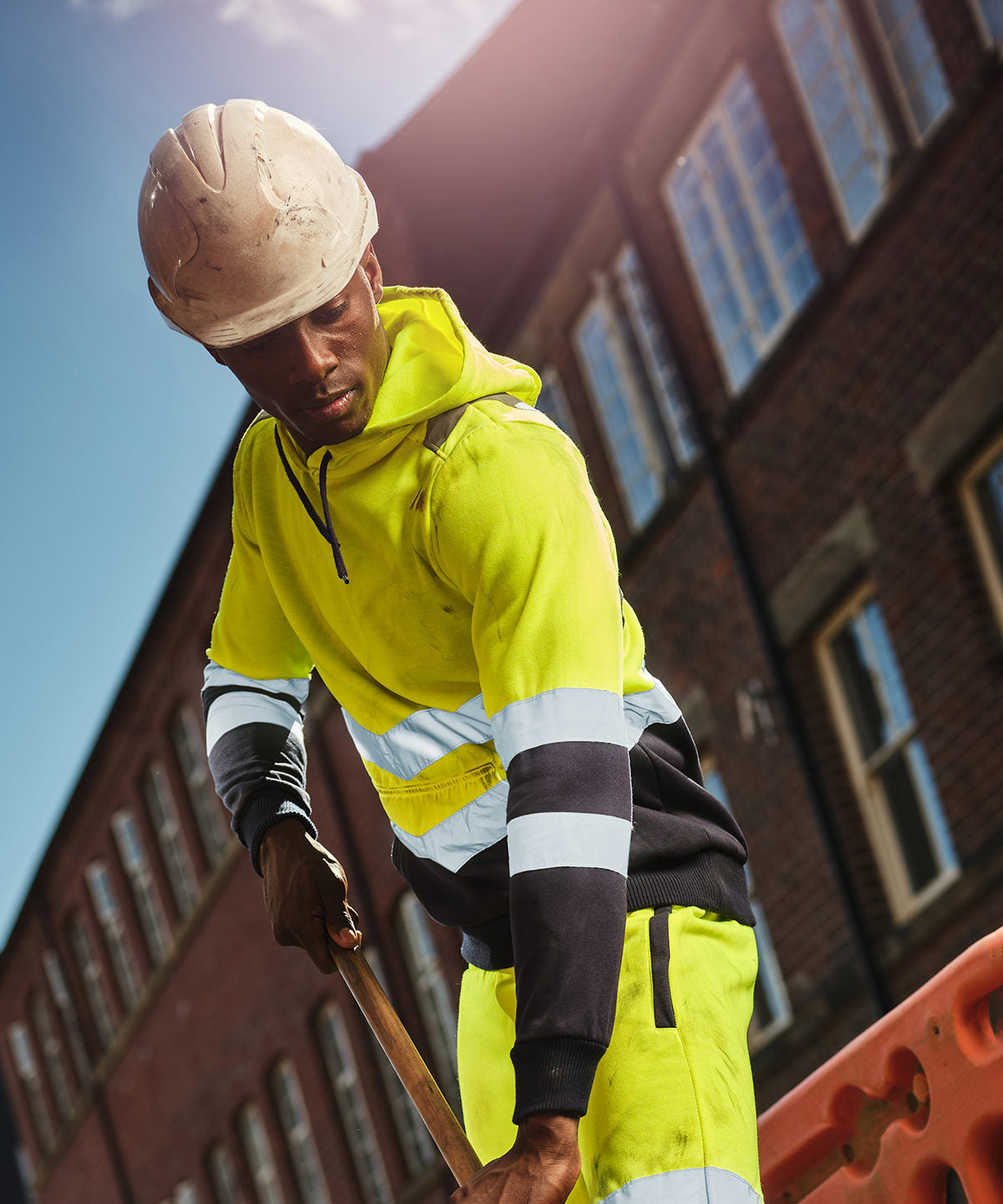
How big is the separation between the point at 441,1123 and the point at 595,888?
1.68ft

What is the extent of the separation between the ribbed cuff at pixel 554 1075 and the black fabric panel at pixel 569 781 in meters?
0.31

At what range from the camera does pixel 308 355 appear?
8.71 ft

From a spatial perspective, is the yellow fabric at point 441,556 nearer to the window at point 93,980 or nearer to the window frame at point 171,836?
the window frame at point 171,836

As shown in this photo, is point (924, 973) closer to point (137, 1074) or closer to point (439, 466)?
point (439, 466)

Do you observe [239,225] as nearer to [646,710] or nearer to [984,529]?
[646,710]

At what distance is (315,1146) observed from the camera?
71.2ft

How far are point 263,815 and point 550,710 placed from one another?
810 millimetres

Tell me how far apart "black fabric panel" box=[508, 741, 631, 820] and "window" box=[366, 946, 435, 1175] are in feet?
57.3

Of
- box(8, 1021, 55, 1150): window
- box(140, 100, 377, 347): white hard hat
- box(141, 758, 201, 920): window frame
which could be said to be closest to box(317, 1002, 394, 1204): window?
box(141, 758, 201, 920): window frame

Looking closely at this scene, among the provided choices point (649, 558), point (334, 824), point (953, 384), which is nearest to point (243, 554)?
point (953, 384)

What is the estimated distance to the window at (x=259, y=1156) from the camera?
23.0 meters

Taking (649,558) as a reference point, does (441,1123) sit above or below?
above

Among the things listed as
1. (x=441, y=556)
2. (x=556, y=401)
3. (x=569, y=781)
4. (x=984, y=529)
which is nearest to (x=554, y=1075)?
(x=569, y=781)

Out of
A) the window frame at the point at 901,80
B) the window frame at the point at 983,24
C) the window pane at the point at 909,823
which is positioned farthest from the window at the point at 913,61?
the window pane at the point at 909,823
